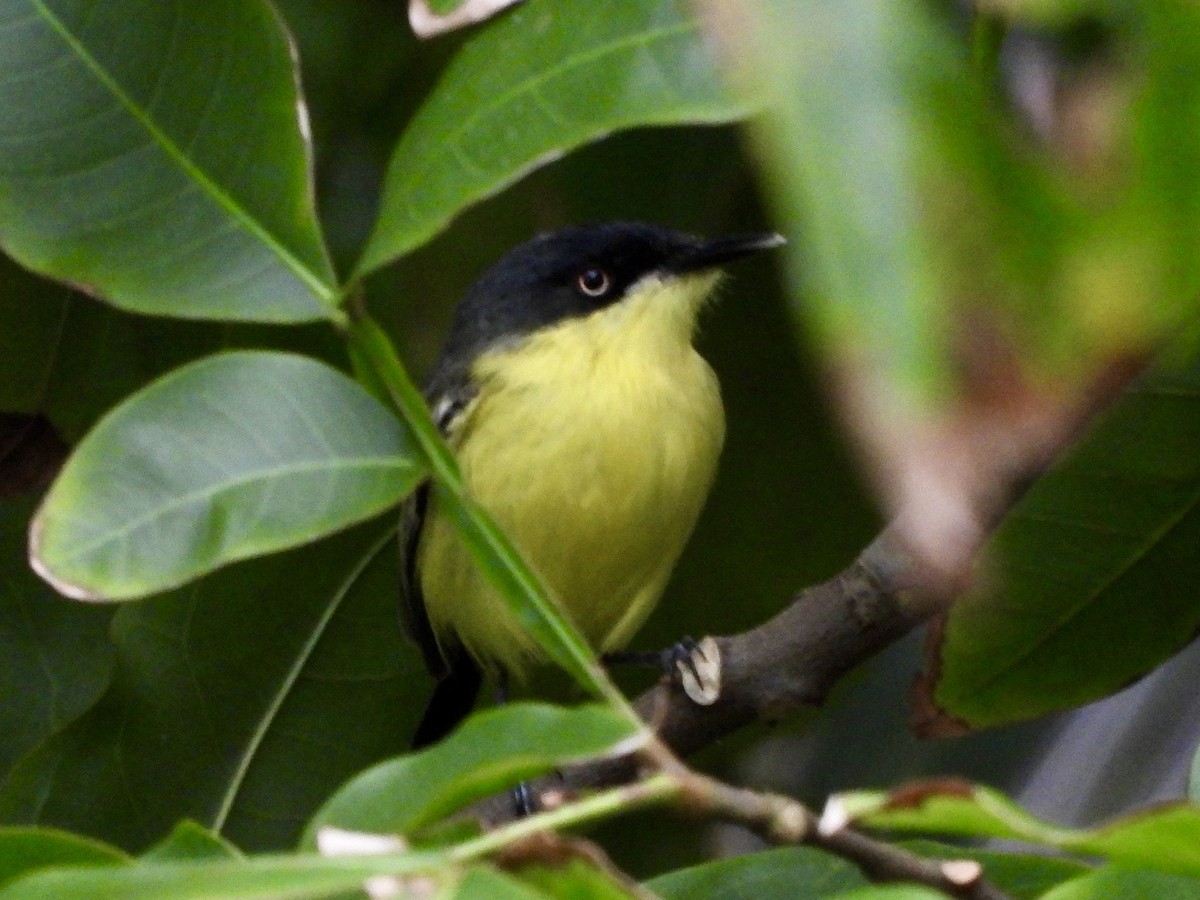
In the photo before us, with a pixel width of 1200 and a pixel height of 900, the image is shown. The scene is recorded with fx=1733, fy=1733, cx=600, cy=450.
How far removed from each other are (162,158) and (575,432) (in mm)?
1465

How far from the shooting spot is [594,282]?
3018 millimetres

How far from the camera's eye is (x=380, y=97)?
2918 mm

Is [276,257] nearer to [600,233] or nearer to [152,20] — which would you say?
[152,20]

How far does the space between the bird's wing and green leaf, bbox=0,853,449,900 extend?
5.76 ft

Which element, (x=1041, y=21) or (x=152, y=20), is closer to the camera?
(x=1041, y=21)

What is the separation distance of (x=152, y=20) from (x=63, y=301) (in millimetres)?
1194

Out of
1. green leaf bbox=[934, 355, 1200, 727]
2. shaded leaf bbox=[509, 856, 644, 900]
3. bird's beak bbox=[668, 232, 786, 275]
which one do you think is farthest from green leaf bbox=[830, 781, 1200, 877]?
bird's beak bbox=[668, 232, 786, 275]

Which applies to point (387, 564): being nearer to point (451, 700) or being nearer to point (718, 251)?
point (451, 700)

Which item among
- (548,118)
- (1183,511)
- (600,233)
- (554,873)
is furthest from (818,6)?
(600,233)

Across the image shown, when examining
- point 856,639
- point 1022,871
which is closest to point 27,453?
point 856,639

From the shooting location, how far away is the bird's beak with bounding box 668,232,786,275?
273 centimetres

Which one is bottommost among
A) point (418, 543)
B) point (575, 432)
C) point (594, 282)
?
point (418, 543)

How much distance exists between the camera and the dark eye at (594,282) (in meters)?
3.01

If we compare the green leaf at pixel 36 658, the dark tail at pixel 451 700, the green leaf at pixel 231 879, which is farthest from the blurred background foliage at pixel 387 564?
the green leaf at pixel 231 879
